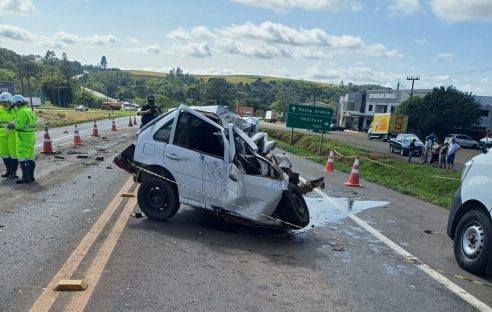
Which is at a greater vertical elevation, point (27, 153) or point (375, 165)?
point (27, 153)

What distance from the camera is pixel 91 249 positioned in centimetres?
525

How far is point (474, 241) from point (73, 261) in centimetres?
484

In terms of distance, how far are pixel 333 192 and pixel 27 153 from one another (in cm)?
734

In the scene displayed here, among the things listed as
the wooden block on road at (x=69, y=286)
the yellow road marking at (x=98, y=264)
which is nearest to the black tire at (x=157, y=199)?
the yellow road marking at (x=98, y=264)

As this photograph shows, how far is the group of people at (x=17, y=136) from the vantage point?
31.2 ft

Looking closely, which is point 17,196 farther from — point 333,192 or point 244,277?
point 333,192

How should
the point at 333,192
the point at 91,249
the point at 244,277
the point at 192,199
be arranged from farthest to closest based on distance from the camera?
the point at 333,192, the point at 192,199, the point at 91,249, the point at 244,277

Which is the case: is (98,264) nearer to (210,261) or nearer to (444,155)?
(210,261)

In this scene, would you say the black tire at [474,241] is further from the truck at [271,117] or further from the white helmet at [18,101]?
the truck at [271,117]

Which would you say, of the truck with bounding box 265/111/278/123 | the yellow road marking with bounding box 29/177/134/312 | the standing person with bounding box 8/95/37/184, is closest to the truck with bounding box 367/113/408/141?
the standing person with bounding box 8/95/37/184

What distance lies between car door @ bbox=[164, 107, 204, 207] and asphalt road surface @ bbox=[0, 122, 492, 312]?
1.70ft

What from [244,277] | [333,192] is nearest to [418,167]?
[333,192]

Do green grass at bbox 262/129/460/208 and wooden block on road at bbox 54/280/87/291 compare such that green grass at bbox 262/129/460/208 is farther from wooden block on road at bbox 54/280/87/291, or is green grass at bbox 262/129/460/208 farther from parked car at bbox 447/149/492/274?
wooden block on road at bbox 54/280/87/291

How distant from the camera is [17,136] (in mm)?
9562
